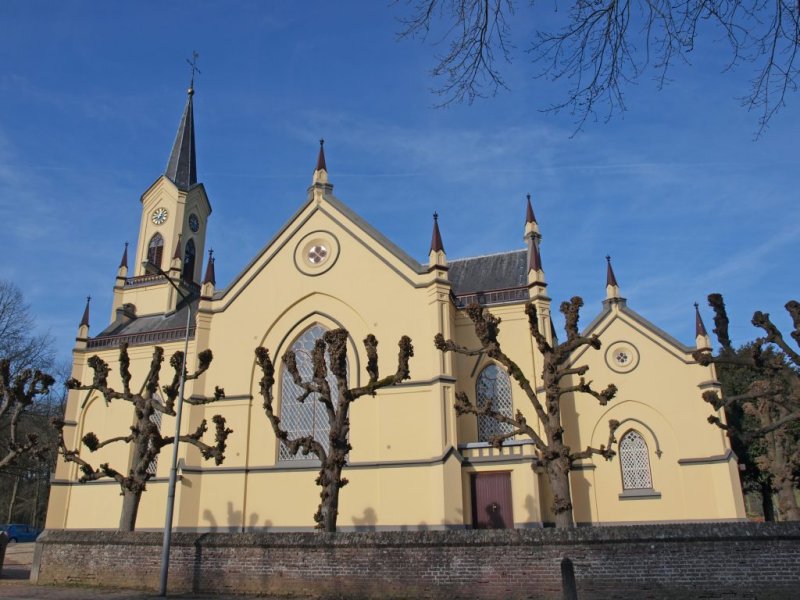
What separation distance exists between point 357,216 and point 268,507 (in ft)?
44.1

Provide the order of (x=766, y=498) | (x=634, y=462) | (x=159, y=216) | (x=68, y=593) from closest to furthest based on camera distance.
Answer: (x=68, y=593)
(x=634, y=462)
(x=766, y=498)
(x=159, y=216)

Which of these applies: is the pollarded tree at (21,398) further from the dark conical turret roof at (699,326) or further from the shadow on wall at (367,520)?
the dark conical turret roof at (699,326)

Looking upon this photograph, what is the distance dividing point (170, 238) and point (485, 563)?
3152 cm

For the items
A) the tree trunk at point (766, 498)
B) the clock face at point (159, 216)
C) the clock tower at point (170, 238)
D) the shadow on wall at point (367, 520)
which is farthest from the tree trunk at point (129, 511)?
the tree trunk at point (766, 498)

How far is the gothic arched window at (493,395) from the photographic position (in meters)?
26.8

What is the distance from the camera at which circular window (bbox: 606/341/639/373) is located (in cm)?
2970

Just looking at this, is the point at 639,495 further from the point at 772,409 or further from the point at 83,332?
the point at 83,332

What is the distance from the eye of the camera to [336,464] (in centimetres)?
1839

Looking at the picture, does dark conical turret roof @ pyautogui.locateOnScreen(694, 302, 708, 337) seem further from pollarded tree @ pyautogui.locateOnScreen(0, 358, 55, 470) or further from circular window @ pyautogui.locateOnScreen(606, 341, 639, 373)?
pollarded tree @ pyautogui.locateOnScreen(0, 358, 55, 470)

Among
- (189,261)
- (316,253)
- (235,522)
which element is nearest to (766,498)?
(316,253)

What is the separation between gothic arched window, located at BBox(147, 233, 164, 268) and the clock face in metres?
0.93

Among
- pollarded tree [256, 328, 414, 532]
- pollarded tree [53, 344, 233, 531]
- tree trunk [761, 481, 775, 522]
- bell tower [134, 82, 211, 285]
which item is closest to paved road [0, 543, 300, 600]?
pollarded tree [53, 344, 233, 531]

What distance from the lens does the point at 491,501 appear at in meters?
25.0

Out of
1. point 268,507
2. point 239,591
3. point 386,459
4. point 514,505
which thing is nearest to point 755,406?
point 514,505
